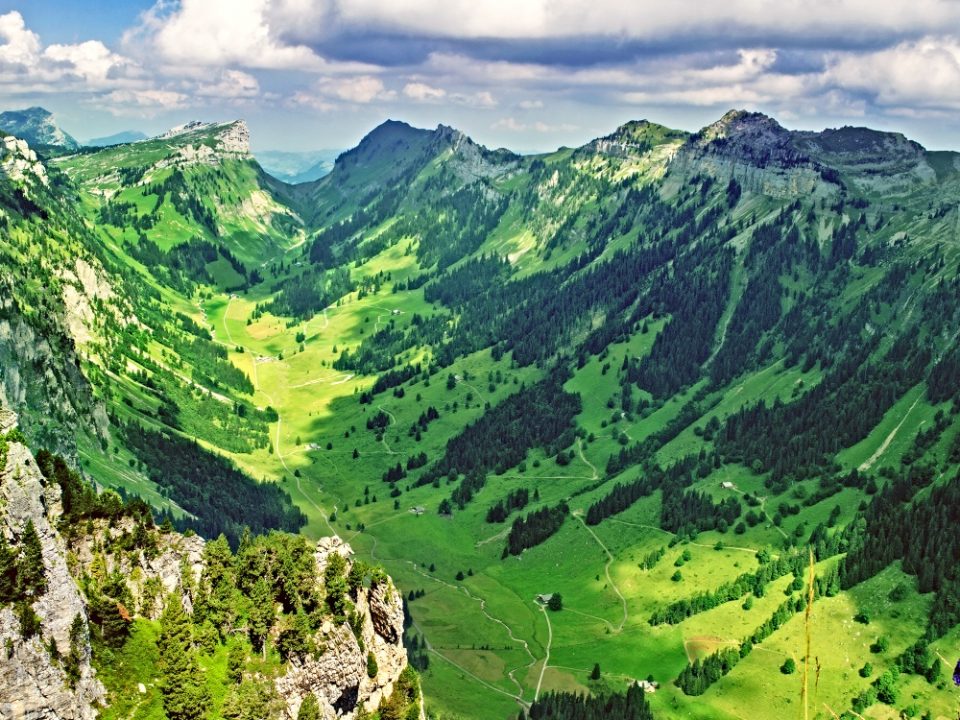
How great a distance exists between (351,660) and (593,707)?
252 feet

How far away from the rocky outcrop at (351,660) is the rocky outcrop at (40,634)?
19778 mm

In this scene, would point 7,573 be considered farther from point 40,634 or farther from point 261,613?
point 261,613

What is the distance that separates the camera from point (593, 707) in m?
154

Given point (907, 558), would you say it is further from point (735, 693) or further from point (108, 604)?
point (108, 604)

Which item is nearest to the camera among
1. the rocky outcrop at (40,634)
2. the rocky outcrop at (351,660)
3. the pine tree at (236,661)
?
the rocky outcrop at (40,634)

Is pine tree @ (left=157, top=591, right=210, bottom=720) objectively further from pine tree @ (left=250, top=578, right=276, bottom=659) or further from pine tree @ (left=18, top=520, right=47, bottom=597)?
pine tree @ (left=18, top=520, right=47, bottom=597)

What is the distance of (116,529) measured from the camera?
275ft

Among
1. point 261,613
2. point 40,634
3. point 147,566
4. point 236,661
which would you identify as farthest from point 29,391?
point 40,634

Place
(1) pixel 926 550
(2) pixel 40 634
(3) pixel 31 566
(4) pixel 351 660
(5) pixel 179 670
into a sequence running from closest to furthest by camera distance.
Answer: (2) pixel 40 634, (3) pixel 31 566, (5) pixel 179 670, (4) pixel 351 660, (1) pixel 926 550

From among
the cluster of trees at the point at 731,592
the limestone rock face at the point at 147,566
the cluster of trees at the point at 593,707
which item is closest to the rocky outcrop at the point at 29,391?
the limestone rock face at the point at 147,566

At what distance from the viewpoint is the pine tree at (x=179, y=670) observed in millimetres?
75688

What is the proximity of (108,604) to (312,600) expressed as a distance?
67.8ft

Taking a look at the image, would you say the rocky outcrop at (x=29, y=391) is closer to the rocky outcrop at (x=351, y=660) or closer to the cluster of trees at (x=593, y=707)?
the rocky outcrop at (x=351, y=660)

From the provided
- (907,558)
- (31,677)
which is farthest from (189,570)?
(907,558)
